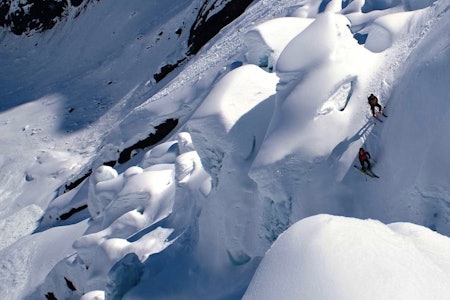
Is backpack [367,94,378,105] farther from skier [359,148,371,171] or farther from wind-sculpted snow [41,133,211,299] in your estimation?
wind-sculpted snow [41,133,211,299]

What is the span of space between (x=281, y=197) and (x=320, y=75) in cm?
229

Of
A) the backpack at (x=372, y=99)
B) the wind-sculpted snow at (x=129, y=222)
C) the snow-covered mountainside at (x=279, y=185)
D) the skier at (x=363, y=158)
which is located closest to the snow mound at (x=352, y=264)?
the snow-covered mountainside at (x=279, y=185)

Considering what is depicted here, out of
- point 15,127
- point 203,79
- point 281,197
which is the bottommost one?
point 15,127

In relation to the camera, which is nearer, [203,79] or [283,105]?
[283,105]

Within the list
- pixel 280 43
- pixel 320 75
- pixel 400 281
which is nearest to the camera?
pixel 400 281

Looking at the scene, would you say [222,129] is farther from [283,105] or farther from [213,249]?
[213,249]

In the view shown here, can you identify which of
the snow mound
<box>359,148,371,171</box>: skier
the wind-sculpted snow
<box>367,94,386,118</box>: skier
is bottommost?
the wind-sculpted snow

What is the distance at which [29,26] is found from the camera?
4153cm

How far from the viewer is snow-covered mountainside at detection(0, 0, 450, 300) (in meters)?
5.94

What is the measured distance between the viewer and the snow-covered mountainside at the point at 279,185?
5.94m

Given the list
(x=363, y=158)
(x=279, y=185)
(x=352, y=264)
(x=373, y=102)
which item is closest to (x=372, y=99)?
(x=373, y=102)

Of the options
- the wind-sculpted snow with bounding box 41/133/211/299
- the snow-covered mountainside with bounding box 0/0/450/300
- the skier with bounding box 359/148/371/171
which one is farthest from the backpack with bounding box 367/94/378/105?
the wind-sculpted snow with bounding box 41/133/211/299

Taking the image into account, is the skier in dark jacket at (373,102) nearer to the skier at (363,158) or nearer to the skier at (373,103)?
the skier at (373,103)

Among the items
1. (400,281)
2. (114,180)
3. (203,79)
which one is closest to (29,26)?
(203,79)
